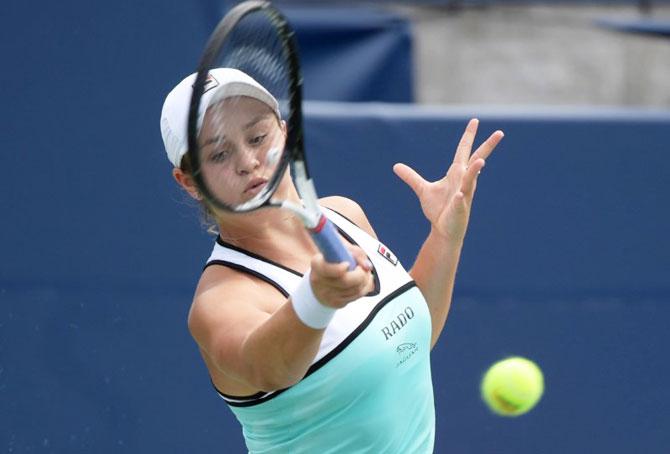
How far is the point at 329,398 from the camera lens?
2.22 meters

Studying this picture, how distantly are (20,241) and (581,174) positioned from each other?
5.42 feet

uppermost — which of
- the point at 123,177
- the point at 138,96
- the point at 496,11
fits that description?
the point at 138,96

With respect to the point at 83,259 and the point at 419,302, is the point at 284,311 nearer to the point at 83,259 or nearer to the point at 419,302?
the point at 419,302

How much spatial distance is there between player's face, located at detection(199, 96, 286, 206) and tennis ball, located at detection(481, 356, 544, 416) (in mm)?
1251

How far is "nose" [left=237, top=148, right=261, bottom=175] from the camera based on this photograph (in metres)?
2.02

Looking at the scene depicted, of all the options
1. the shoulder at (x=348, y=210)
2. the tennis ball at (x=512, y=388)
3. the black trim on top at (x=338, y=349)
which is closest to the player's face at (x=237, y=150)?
the black trim on top at (x=338, y=349)

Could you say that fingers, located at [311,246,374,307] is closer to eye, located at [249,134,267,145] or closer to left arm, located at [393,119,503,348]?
eye, located at [249,134,267,145]

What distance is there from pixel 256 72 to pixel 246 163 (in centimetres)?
25

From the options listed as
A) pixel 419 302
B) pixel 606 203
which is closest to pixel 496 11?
pixel 606 203

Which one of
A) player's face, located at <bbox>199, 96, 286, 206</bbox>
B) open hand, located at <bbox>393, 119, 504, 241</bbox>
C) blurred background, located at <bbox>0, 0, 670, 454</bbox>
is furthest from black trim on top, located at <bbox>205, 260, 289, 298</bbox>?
blurred background, located at <bbox>0, 0, 670, 454</bbox>

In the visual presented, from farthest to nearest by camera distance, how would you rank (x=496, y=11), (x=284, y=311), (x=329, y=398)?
(x=496, y=11) → (x=329, y=398) → (x=284, y=311)

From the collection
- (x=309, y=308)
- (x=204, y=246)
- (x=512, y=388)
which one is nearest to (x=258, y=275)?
(x=309, y=308)

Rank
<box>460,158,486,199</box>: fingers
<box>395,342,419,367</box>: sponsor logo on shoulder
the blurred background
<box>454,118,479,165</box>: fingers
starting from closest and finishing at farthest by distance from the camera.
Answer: <box>395,342,419,367</box>: sponsor logo on shoulder, <box>460,158,486,199</box>: fingers, <box>454,118,479,165</box>: fingers, the blurred background

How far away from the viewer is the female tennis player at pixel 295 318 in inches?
76.0
